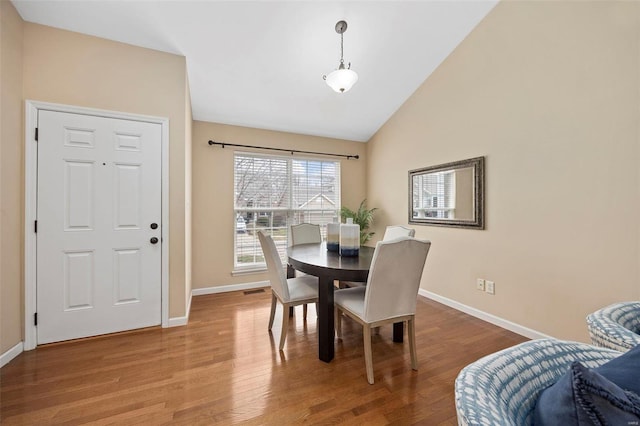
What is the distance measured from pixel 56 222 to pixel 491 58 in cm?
437

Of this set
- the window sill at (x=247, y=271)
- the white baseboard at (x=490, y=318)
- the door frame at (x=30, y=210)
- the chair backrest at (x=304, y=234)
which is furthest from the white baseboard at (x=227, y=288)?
the white baseboard at (x=490, y=318)

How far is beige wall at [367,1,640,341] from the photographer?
1.83 metres

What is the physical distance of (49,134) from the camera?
2158 mm

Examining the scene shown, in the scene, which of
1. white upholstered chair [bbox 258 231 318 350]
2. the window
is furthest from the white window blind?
white upholstered chair [bbox 258 231 318 350]

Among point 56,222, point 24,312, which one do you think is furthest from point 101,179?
point 24,312

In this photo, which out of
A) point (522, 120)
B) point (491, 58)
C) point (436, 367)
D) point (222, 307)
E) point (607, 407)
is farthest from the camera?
point (222, 307)

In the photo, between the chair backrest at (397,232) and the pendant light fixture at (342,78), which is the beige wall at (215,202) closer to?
the pendant light fixture at (342,78)

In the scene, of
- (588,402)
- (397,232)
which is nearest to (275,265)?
(397,232)

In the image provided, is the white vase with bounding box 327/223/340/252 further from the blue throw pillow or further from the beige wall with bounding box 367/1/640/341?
the blue throw pillow

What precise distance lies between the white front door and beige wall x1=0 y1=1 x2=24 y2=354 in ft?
0.39

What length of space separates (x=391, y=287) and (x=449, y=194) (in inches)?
73.5

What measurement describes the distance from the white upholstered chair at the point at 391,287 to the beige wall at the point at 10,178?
2587mm

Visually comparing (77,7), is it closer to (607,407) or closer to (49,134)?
(49,134)

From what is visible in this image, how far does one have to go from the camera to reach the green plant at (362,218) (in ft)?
13.9
